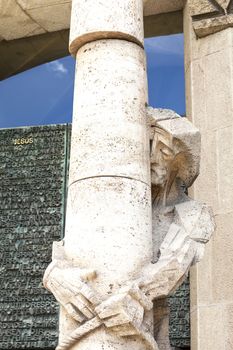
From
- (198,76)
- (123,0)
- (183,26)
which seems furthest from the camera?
(183,26)

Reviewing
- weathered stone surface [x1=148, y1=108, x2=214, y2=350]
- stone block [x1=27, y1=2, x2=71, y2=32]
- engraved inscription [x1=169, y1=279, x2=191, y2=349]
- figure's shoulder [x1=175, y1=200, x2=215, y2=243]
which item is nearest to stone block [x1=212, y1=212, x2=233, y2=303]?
engraved inscription [x1=169, y1=279, x2=191, y2=349]

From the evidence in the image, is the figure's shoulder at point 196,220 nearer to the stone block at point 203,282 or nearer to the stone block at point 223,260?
the stone block at point 223,260

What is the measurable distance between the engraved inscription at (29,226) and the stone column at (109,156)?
184 inches

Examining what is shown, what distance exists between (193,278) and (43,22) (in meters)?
4.95

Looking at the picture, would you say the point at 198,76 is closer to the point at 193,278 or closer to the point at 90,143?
the point at 193,278

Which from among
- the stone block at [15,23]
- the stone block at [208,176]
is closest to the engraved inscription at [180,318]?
the stone block at [208,176]

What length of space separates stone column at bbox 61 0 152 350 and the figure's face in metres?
0.16

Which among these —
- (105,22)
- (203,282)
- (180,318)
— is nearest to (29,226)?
(180,318)

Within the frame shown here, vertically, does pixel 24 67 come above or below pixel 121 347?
above

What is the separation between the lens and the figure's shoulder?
5.68 m

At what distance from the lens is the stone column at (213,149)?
830cm

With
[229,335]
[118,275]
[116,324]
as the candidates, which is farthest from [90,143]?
[229,335]

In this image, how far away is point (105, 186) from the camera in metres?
5.46

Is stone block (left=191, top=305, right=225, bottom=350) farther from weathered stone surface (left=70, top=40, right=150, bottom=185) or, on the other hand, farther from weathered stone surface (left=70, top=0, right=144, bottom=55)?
weathered stone surface (left=70, top=0, right=144, bottom=55)
